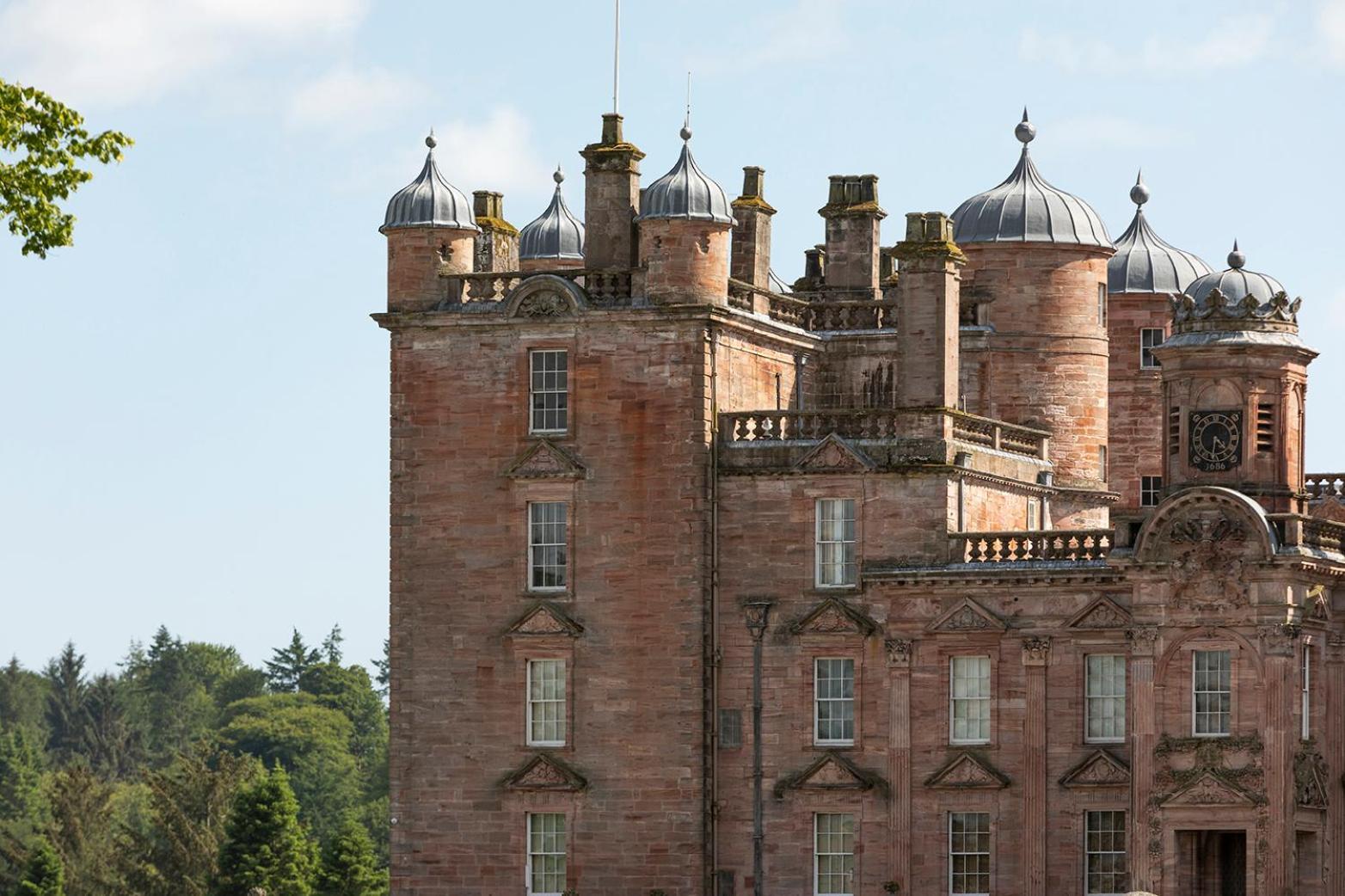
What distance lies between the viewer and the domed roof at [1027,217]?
81.0 metres

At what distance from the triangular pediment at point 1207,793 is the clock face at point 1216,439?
20.3ft

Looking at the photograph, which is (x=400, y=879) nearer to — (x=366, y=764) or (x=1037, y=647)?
(x=1037, y=647)

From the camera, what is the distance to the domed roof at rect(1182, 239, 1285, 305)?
233 ft

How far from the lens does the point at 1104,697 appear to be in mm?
71938

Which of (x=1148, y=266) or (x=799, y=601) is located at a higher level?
(x=1148, y=266)

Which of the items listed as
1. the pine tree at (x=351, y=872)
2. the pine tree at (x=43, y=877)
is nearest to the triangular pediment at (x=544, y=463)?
the pine tree at (x=351, y=872)

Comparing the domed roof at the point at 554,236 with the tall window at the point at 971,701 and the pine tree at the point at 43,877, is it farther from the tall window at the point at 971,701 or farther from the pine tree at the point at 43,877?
the pine tree at the point at 43,877

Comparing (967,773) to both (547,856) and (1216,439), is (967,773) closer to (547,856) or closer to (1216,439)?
(1216,439)

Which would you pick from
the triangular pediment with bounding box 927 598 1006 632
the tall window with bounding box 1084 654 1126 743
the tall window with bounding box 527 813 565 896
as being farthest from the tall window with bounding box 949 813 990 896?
the tall window with bounding box 527 813 565 896

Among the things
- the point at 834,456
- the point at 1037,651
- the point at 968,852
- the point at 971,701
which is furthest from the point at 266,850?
the point at 1037,651

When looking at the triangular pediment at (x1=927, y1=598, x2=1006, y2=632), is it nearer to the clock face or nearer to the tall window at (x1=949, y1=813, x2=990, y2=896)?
the tall window at (x1=949, y1=813, x2=990, y2=896)

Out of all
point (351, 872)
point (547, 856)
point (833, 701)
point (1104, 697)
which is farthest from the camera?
point (351, 872)

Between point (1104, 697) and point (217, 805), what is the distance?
2542 inches

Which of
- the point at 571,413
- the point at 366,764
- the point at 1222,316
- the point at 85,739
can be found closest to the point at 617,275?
the point at 571,413
